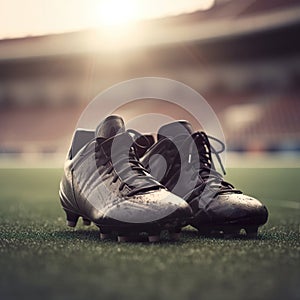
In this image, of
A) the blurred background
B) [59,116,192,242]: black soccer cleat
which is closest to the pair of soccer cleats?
[59,116,192,242]: black soccer cleat

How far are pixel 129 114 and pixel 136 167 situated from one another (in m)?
17.3

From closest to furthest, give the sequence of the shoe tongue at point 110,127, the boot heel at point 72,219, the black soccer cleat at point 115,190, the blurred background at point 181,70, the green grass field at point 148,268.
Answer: the green grass field at point 148,268 < the black soccer cleat at point 115,190 < the shoe tongue at point 110,127 < the boot heel at point 72,219 < the blurred background at point 181,70

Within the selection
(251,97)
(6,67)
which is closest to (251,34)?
(251,97)

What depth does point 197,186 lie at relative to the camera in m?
1.76

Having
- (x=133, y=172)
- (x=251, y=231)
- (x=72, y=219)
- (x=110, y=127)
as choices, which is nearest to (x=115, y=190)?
(x=133, y=172)

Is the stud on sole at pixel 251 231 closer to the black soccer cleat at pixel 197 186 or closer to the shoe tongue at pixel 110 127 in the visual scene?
the black soccer cleat at pixel 197 186

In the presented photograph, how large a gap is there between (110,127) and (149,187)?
0.26m

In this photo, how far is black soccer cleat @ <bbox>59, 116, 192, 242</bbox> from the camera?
4.91 ft

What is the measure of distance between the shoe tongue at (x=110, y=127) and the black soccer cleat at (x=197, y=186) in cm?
14

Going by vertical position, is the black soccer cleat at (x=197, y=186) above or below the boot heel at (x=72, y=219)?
above

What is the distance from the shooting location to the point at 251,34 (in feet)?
51.8

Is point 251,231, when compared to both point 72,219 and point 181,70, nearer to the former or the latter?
point 72,219

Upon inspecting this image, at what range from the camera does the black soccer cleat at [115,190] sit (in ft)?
4.91

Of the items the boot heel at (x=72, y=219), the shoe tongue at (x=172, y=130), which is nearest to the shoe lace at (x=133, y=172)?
the shoe tongue at (x=172, y=130)
